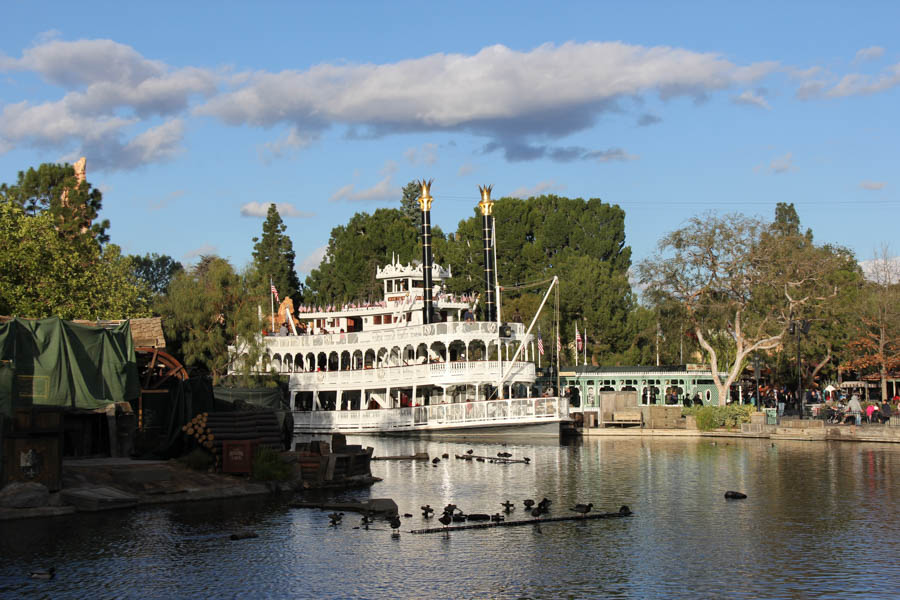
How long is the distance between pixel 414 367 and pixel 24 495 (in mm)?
31081

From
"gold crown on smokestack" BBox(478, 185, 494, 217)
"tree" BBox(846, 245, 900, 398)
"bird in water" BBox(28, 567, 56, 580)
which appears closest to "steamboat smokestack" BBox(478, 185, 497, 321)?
"gold crown on smokestack" BBox(478, 185, 494, 217)

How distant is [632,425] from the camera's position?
5231 cm

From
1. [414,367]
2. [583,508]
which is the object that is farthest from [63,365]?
[414,367]

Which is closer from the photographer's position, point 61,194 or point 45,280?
point 45,280

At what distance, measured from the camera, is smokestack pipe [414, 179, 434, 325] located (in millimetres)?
53656

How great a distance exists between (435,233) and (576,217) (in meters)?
15.2

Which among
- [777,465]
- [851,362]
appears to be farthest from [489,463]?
[851,362]

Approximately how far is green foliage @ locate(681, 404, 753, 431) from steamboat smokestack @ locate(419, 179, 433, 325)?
1468 cm

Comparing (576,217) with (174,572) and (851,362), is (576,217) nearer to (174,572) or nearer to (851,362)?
(851,362)

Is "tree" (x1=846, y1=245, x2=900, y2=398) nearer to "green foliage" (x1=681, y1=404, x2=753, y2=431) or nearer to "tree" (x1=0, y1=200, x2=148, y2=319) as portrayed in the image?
"green foliage" (x1=681, y1=404, x2=753, y2=431)

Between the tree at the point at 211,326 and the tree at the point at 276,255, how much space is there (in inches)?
1727

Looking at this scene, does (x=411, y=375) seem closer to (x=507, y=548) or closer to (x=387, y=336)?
(x=387, y=336)

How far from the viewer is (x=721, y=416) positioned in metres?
48.1

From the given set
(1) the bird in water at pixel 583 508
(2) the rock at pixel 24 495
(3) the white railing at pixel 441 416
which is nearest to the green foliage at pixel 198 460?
(2) the rock at pixel 24 495
